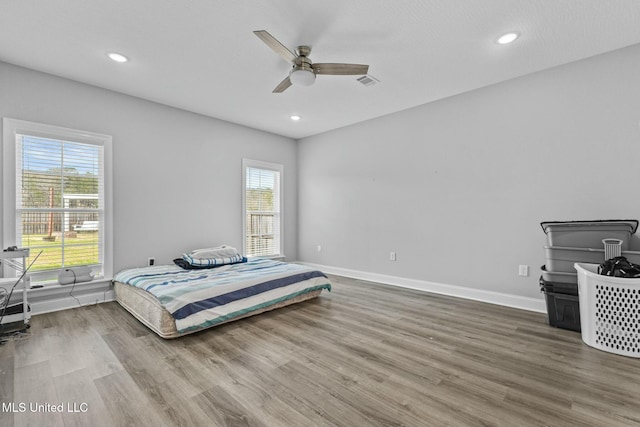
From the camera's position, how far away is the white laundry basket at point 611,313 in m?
2.24

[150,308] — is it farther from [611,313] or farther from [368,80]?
[611,313]

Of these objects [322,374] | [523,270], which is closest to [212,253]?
[322,374]

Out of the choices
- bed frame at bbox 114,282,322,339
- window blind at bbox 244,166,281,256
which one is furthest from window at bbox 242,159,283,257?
bed frame at bbox 114,282,322,339

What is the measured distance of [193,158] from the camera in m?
4.53

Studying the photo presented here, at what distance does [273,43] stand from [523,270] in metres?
3.63

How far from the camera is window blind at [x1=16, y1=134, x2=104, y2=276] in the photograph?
3.17m

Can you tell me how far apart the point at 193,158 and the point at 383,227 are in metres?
3.28

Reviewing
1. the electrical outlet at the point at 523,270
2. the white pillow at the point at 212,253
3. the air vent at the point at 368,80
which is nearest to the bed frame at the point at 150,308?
the white pillow at the point at 212,253

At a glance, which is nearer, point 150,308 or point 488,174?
point 150,308

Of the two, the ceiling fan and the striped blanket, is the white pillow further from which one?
the ceiling fan

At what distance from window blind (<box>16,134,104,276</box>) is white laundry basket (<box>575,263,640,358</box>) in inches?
207

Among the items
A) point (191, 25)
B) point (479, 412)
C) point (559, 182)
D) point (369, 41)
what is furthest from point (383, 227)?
point (191, 25)

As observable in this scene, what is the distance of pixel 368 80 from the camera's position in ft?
11.2

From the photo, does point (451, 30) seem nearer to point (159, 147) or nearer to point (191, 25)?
point (191, 25)
